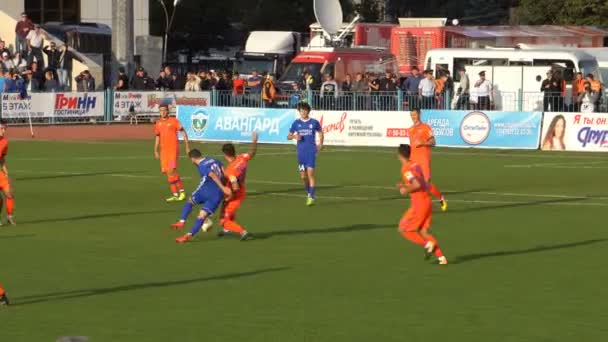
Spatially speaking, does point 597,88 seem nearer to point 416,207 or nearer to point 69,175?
point 69,175

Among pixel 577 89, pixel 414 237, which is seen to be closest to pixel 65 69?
pixel 577 89

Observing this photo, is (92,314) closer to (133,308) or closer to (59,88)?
(133,308)

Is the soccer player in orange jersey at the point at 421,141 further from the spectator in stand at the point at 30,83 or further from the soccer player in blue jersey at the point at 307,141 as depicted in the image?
the spectator in stand at the point at 30,83

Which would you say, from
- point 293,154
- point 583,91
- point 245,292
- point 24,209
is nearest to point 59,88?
point 293,154

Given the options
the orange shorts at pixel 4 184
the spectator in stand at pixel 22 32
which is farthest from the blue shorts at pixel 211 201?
the spectator in stand at pixel 22 32

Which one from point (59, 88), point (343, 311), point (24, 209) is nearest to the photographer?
point (343, 311)

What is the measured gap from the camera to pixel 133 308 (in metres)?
14.3

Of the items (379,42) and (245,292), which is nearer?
(245,292)

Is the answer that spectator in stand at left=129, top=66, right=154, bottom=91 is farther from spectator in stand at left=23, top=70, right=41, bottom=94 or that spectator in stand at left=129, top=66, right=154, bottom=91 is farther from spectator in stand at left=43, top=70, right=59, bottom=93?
spectator in stand at left=23, top=70, right=41, bottom=94

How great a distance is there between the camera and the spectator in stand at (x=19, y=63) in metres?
47.3

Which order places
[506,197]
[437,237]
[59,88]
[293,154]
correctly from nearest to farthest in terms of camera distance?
[437,237] < [506,197] < [293,154] < [59,88]

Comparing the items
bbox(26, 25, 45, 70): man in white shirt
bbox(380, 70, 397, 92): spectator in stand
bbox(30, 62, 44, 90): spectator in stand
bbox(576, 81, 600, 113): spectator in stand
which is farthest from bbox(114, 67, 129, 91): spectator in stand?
bbox(576, 81, 600, 113): spectator in stand

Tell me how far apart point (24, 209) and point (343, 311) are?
11.2 m

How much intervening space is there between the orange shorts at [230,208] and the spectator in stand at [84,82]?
1125 inches
